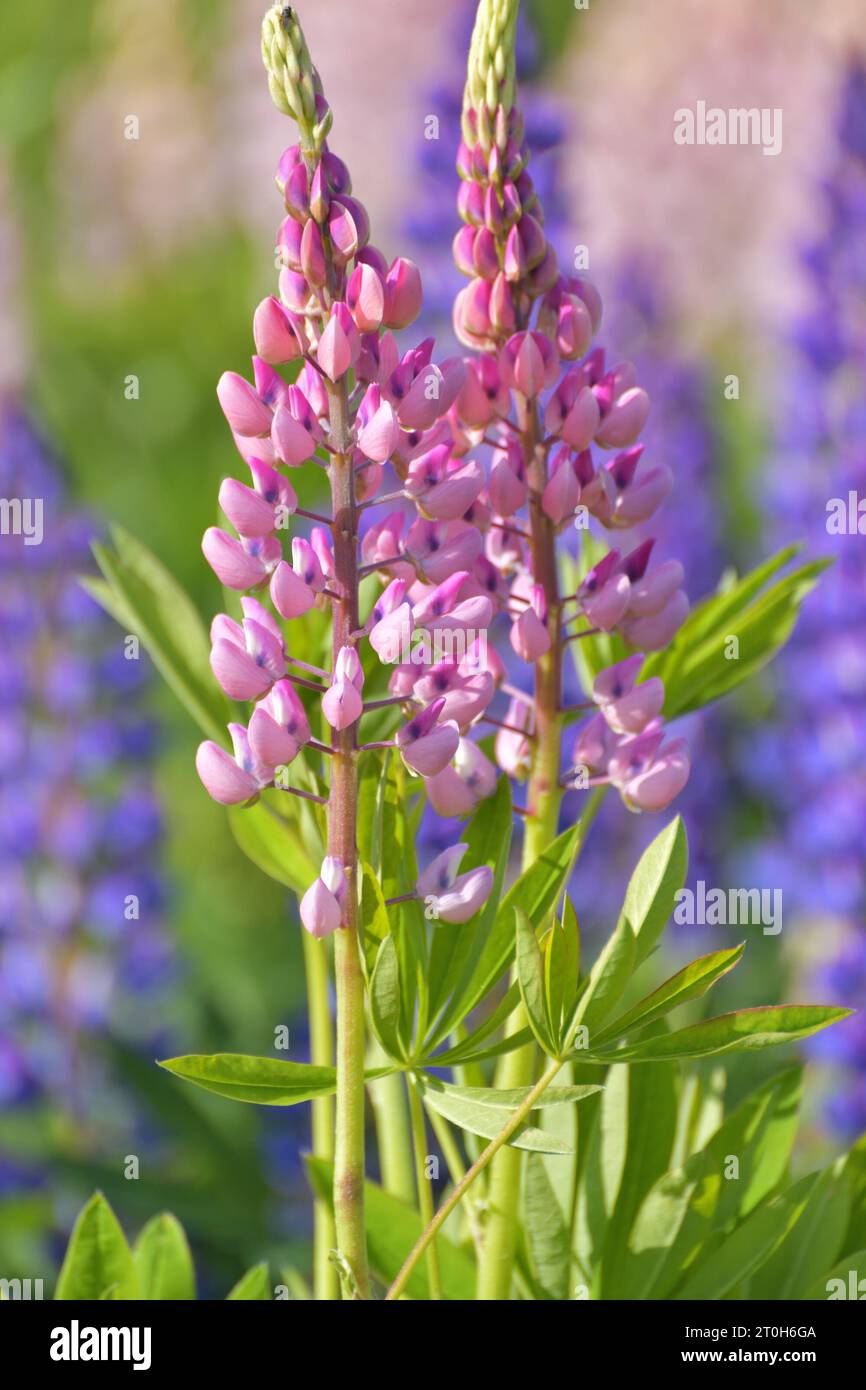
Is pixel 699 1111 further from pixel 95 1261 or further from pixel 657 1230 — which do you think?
pixel 95 1261

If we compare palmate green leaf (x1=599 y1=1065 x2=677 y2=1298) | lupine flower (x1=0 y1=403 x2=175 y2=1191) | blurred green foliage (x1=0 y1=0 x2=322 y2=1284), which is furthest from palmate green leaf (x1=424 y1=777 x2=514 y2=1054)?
lupine flower (x1=0 y1=403 x2=175 y2=1191)

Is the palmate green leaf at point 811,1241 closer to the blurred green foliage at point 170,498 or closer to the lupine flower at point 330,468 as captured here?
the lupine flower at point 330,468

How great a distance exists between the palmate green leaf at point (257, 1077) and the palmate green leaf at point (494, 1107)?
0.03m

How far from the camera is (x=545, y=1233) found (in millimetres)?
550

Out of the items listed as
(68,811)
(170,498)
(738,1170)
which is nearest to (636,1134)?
(738,1170)

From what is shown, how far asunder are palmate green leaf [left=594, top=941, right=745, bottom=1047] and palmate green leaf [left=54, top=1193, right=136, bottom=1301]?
0.20 metres

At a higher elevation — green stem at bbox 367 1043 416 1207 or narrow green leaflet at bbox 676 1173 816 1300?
green stem at bbox 367 1043 416 1207

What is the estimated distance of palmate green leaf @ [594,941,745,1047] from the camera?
0.47 meters

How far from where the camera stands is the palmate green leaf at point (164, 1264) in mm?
575

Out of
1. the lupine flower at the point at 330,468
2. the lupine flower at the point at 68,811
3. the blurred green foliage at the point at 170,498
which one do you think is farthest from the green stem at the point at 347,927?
the lupine flower at the point at 68,811

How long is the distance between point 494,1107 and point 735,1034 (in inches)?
3.0

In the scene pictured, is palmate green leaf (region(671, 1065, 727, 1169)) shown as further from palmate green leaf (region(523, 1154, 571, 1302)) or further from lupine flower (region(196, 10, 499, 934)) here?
lupine flower (region(196, 10, 499, 934))
